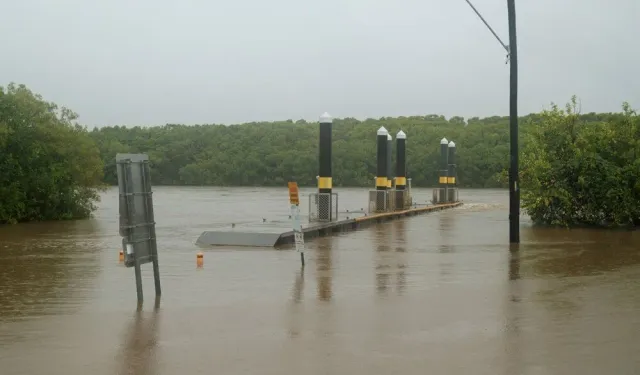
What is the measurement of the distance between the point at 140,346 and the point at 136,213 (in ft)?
11.1

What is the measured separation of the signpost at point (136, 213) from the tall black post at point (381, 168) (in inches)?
834

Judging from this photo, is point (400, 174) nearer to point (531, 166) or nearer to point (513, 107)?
point (531, 166)

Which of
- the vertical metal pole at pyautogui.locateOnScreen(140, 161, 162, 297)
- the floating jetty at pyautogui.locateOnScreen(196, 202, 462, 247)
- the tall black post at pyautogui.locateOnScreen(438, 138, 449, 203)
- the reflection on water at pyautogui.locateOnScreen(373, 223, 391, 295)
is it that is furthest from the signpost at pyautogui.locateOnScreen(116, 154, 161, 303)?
the tall black post at pyautogui.locateOnScreen(438, 138, 449, 203)

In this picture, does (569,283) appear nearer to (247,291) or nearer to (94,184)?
(247,291)

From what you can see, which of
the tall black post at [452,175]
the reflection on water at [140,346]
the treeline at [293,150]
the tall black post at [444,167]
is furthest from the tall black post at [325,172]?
the treeline at [293,150]

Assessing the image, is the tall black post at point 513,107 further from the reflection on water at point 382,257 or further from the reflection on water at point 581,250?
the reflection on water at point 382,257

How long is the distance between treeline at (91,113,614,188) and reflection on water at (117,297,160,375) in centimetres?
8256

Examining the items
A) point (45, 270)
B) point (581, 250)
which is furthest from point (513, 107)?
point (45, 270)

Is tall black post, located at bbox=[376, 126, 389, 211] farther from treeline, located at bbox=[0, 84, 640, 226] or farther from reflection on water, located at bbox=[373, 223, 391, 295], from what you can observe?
reflection on water, located at bbox=[373, 223, 391, 295]

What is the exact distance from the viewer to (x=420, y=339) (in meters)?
8.88

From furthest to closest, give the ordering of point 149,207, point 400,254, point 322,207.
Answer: point 322,207
point 400,254
point 149,207

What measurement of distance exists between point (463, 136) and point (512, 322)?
322 ft

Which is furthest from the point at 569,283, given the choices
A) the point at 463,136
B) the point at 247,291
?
the point at 463,136

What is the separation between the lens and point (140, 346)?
8.55m
